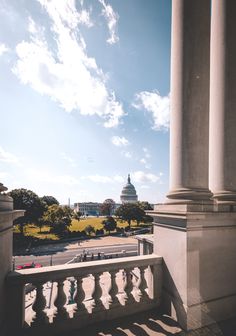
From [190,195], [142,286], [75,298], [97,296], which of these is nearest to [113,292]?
[97,296]

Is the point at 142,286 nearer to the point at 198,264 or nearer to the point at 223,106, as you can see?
the point at 198,264

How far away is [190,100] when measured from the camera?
24.7 feet

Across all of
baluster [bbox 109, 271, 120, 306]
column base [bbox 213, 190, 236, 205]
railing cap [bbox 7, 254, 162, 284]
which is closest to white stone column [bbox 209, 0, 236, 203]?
column base [bbox 213, 190, 236, 205]

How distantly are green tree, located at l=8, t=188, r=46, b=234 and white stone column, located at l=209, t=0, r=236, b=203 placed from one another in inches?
3210

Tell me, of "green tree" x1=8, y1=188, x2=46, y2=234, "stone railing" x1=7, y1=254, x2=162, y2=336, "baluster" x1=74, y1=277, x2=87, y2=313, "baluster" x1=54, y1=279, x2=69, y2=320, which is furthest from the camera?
"green tree" x1=8, y1=188, x2=46, y2=234

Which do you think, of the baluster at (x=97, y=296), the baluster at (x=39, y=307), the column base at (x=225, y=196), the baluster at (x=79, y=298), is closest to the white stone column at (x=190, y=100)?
the column base at (x=225, y=196)

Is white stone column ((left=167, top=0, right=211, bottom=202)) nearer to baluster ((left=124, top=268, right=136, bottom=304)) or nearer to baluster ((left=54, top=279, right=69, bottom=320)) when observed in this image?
baluster ((left=124, top=268, right=136, bottom=304))

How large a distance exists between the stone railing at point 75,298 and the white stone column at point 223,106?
12.2 ft

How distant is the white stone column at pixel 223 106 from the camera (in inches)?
312

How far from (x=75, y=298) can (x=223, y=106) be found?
27.2ft

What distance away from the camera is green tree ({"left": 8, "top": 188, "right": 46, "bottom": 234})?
3110 inches

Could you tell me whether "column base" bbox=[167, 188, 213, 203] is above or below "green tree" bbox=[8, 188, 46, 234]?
above

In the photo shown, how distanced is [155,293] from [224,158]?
17.9 ft

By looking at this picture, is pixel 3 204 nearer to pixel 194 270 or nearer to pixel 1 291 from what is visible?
pixel 1 291
